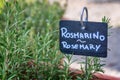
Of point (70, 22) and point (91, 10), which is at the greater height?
point (91, 10)

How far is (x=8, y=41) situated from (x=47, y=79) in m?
0.31

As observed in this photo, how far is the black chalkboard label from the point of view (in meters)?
2.28

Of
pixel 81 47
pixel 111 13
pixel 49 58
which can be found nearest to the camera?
pixel 81 47

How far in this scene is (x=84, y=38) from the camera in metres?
2.32

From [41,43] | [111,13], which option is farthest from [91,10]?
[41,43]

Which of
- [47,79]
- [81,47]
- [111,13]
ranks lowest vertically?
[47,79]

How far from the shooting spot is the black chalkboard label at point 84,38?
2.28 meters

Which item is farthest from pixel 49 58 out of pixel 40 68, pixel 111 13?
pixel 111 13

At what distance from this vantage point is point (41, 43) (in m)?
2.58

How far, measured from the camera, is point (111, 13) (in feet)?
26.8

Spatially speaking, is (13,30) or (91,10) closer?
(13,30)

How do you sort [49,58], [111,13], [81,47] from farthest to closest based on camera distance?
[111,13] < [49,58] < [81,47]

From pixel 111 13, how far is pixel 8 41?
599cm

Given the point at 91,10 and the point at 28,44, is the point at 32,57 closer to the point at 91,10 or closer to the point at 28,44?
the point at 28,44
